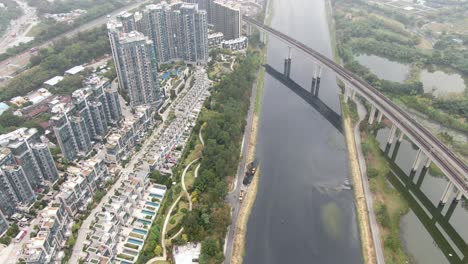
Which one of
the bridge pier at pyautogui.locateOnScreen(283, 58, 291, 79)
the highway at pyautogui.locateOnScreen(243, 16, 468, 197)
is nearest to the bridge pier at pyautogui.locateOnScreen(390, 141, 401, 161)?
the highway at pyautogui.locateOnScreen(243, 16, 468, 197)

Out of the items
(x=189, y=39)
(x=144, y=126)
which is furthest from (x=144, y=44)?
(x=189, y=39)

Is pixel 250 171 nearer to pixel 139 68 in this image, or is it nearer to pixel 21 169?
pixel 139 68

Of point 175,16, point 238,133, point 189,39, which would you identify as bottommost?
point 238,133

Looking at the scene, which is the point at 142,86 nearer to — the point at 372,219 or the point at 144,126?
the point at 144,126

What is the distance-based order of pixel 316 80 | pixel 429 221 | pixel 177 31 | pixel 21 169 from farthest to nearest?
pixel 177 31 → pixel 316 80 → pixel 429 221 → pixel 21 169

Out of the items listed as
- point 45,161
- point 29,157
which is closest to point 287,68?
point 45,161

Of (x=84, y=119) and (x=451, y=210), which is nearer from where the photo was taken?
(x=451, y=210)

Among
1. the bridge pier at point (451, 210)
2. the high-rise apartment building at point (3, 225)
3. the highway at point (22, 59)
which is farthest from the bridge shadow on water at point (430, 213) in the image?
the highway at point (22, 59)
